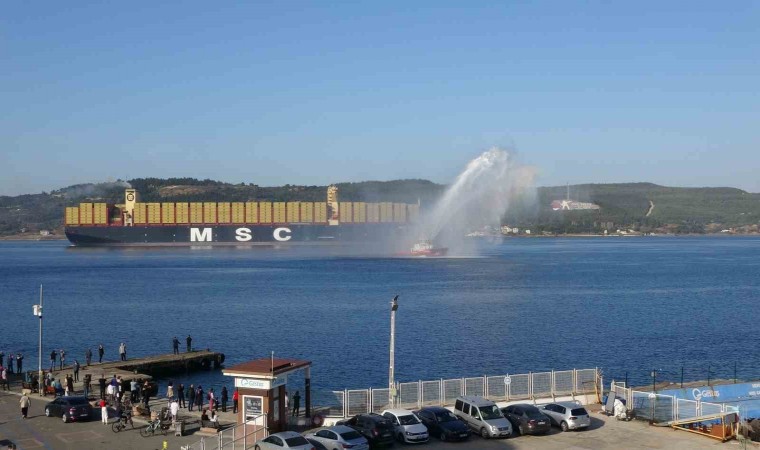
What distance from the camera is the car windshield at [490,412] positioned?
20734 millimetres

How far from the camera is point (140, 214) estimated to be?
167 m

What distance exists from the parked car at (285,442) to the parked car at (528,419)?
592 cm

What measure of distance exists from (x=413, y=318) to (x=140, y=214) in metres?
120

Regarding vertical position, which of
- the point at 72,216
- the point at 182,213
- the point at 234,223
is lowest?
the point at 234,223

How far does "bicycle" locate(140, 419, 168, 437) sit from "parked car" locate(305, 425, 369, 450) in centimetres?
515

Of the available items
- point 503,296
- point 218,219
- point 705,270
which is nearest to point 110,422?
point 503,296

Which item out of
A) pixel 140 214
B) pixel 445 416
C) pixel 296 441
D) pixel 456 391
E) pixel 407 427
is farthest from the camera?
pixel 140 214

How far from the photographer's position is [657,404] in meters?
22.6

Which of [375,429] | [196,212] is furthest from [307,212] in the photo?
[375,429]

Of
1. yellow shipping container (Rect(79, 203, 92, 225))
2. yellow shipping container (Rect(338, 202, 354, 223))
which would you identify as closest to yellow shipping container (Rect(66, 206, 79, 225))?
yellow shipping container (Rect(79, 203, 92, 225))

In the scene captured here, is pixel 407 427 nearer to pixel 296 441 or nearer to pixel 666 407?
pixel 296 441

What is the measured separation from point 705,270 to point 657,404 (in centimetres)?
10369

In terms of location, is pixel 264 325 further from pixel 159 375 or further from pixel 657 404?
pixel 657 404

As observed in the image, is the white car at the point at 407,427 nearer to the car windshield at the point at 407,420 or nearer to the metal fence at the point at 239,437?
the car windshield at the point at 407,420
